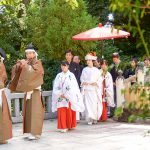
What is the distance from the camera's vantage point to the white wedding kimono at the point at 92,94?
31.2ft

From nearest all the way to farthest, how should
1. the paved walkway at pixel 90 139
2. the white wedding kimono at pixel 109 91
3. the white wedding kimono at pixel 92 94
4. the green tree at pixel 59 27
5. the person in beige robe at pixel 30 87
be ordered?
1. the paved walkway at pixel 90 139
2. the person in beige robe at pixel 30 87
3. the white wedding kimono at pixel 92 94
4. the white wedding kimono at pixel 109 91
5. the green tree at pixel 59 27

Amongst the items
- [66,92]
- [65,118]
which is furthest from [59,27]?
[65,118]

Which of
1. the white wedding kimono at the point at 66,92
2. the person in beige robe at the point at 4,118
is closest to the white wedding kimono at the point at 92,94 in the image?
the white wedding kimono at the point at 66,92

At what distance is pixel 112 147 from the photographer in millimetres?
6625

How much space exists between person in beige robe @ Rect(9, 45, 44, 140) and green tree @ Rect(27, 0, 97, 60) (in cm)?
470

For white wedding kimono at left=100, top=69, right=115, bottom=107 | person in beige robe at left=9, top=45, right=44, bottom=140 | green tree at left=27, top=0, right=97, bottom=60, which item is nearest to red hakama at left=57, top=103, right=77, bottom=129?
person in beige robe at left=9, top=45, right=44, bottom=140

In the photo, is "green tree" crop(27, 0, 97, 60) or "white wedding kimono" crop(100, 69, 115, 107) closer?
"white wedding kimono" crop(100, 69, 115, 107)

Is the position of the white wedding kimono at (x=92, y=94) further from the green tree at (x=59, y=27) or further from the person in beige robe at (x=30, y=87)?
the green tree at (x=59, y=27)

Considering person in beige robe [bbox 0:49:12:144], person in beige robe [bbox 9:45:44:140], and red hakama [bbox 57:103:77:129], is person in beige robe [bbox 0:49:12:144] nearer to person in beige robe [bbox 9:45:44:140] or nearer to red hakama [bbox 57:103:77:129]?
person in beige robe [bbox 9:45:44:140]

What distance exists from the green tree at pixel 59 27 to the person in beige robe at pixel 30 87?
470 centimetres

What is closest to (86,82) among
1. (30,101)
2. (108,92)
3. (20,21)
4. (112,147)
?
(108,92)

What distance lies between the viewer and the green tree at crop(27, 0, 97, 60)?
12.2 m

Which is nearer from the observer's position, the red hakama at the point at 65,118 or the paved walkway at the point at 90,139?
the paved walkway at the point at 90,139

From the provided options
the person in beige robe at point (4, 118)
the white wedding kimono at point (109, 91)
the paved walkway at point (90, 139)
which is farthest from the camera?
the white wedding kimono at point (109, 91)
